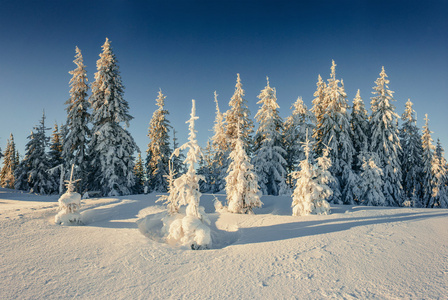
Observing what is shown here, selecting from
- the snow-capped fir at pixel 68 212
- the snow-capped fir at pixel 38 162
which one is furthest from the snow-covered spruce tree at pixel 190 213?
the snow-capped fir at pixel 38 162

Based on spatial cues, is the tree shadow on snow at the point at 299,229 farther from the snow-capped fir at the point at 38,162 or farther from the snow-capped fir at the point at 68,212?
the snow-capped fir at the point at 38,162

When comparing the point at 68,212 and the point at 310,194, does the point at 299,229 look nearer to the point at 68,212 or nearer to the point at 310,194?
the point at 310,194

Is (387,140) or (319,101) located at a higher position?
(319,101)

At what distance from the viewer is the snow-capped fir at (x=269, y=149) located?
23.6m

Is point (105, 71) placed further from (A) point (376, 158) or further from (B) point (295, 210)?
(A) point (376, 158)

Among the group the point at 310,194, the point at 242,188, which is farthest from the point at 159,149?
the point at 310,194

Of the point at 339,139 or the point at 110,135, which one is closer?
the point at 110,135

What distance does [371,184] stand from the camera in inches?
871

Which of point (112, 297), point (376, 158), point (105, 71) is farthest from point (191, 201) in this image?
point (376, 158)

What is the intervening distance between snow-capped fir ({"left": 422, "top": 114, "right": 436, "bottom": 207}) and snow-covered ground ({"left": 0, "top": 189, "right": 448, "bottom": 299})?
22919 millimetres

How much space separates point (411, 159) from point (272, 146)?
57.0 feet

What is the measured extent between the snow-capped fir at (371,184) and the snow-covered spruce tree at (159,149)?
70.9 ft

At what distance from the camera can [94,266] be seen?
5.43 m

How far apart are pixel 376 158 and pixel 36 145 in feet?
120
